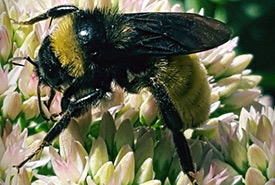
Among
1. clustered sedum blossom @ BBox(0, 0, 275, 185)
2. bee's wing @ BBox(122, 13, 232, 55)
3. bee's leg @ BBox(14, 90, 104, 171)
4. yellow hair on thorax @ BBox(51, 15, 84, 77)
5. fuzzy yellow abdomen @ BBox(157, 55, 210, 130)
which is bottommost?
clustered sedum blossom @ BBox(0, 0, 275, 185)

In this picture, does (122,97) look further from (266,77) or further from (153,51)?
(266,77)

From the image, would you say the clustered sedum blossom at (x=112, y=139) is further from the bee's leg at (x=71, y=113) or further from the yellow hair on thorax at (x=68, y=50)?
the yellow hair on thorax at (x=68, y=50)

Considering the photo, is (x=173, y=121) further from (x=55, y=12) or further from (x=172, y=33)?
(x=55, y=12)

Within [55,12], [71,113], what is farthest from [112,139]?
[55,12]

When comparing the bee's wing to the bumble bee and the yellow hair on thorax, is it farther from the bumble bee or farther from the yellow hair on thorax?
the yellow hair on thorax

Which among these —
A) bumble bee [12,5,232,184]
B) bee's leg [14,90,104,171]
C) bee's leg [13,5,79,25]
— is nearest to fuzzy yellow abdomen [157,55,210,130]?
bumble bee [12,5,232,184]

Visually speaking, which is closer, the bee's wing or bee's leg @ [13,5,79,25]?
the bee's wing

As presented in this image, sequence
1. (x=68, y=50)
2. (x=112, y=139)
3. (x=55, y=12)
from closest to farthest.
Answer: (x=68, y=50) < (x=112, y=139) < (x=55, y=12)
